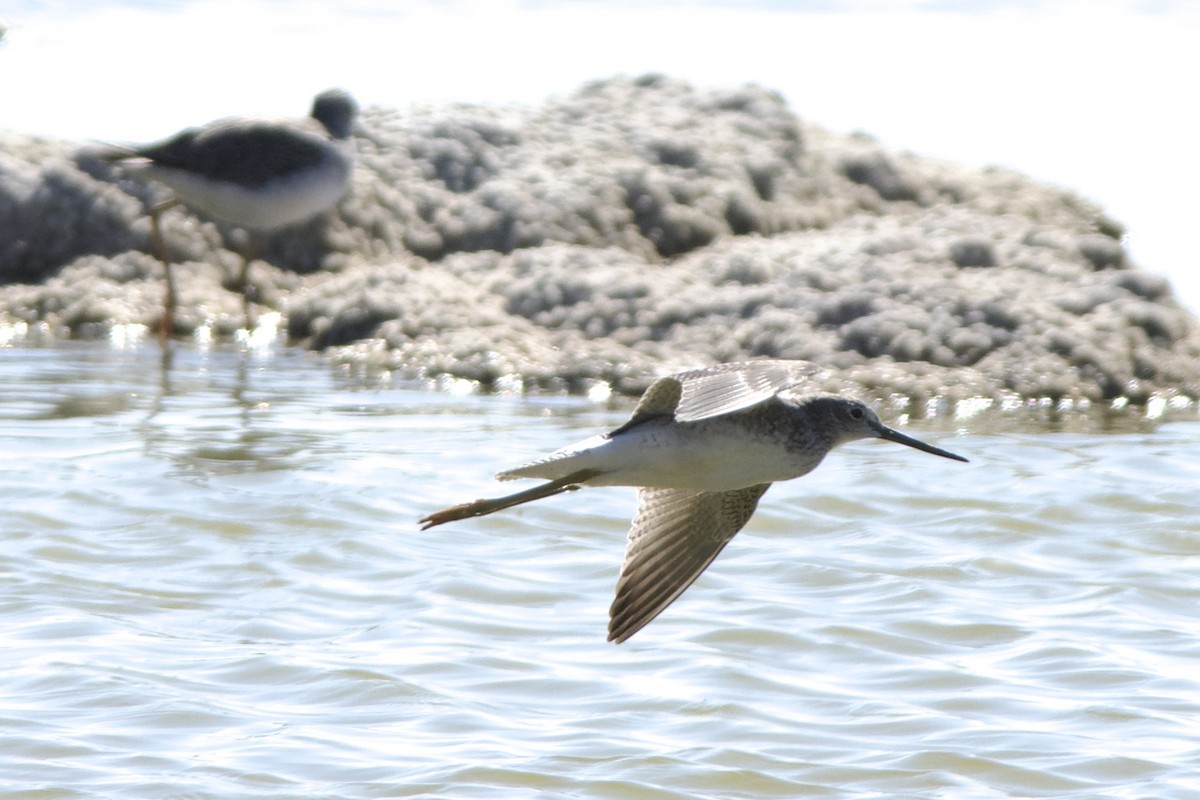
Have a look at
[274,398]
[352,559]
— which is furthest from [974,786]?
[274,398]

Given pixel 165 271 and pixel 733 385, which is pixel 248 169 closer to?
pixel 165 271

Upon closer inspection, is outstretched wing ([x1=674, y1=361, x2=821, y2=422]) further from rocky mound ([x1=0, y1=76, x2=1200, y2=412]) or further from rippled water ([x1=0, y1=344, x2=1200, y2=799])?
rocky mound ([x1=0, y1=76, x2=1200, y2=412])

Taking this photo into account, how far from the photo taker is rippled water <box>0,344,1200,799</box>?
4723 millimetres

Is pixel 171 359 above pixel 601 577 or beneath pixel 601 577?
above

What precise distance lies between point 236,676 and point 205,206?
4709 mm

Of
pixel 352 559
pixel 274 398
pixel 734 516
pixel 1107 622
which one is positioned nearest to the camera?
pixel 734 516

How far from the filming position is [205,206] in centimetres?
938

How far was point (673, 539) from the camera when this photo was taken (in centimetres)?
505

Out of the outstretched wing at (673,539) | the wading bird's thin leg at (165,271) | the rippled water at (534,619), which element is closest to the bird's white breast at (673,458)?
the outstretched wing at (673,539)

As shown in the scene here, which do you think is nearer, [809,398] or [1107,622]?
[809,398]

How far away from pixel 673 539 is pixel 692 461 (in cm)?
56

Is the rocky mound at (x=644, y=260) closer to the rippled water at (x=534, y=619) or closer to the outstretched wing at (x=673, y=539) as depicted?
the rippled water at (x=534, y=619)

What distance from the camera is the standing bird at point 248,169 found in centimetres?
922

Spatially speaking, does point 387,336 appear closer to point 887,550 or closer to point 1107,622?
point 887,550
